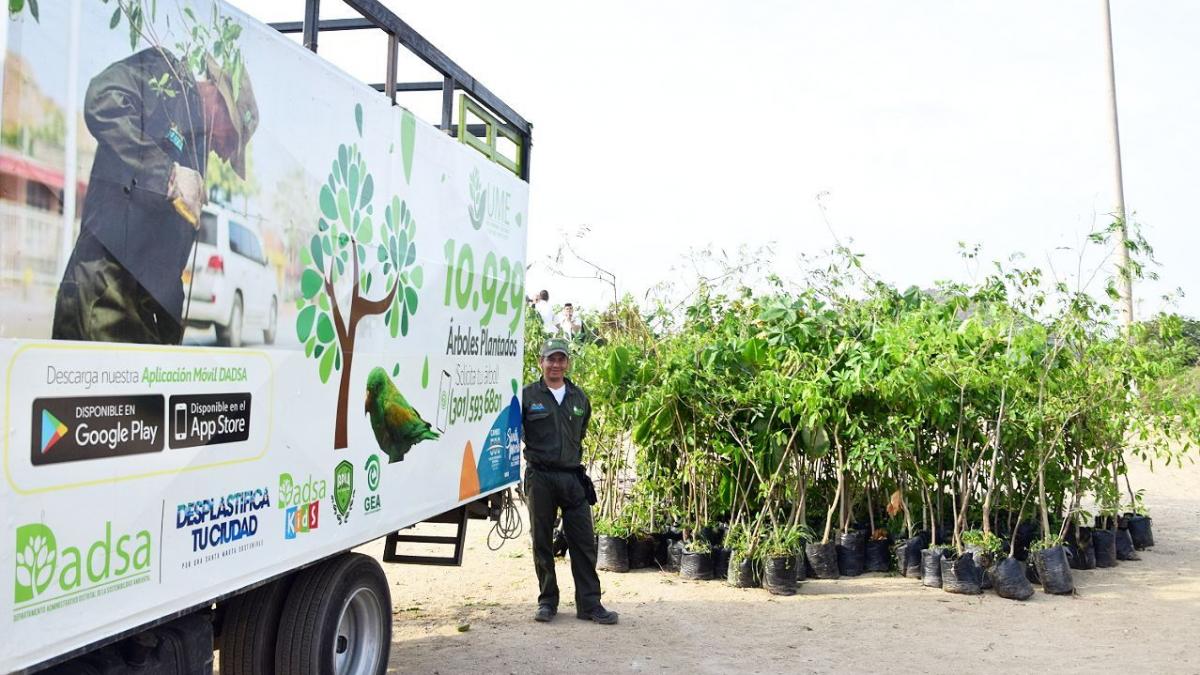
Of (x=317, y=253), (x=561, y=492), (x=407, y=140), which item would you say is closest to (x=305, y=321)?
(x=317, y=253)

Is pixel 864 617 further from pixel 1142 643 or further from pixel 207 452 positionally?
pixel 207 452

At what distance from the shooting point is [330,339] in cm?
435

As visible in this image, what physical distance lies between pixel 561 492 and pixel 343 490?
3.21 metres

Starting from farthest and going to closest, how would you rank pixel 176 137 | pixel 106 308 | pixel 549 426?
1. pixel 549 426
2. pixel 176 137
3. pixel 106 308

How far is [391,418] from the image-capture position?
498 cm

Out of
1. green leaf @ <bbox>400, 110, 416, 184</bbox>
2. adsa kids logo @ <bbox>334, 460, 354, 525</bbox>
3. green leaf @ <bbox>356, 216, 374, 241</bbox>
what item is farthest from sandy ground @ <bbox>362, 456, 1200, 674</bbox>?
green leaf @ <bbox>400, 110, 416, 184</bbox>

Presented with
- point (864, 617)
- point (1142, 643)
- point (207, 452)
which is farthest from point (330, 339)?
point (1142, 643)

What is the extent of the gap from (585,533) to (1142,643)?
3.82 metres

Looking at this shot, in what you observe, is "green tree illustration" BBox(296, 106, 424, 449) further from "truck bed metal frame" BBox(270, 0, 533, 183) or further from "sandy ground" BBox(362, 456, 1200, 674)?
"sandy ground" BBox(362, 456, 1200, 674)

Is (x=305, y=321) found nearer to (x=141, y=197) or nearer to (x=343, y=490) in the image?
(x=343, y=490)

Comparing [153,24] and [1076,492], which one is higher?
[153,24]

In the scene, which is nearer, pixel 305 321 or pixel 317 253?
pixel 305 321

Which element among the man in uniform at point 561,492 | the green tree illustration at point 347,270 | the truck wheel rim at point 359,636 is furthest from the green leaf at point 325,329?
the man in uniform at point 561,492

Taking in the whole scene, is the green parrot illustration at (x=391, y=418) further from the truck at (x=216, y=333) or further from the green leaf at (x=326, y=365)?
the green leaf at (x=326, y=365)
